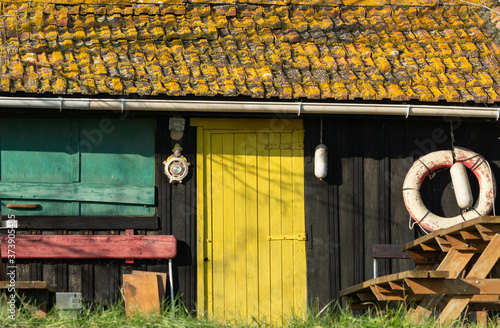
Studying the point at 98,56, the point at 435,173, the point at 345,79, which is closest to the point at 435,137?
the point at 435,173

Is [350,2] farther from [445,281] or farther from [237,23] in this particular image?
[445,281]

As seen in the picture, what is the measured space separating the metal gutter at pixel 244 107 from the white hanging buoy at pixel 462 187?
1.84 ft

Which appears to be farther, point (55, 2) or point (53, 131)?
point (55, 2)

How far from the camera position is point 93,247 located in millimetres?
8219

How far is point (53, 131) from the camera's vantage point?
8.42m

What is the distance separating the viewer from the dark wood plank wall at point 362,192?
8.56 meters

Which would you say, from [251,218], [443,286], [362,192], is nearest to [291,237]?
[251,218]

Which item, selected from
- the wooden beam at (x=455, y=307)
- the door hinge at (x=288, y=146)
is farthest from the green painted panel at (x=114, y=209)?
the wooden beam at (x=455, y=307)

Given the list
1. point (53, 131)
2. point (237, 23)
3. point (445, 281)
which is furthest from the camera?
point (237, 23)

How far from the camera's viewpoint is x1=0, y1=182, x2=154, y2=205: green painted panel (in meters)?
Answer: 8.29

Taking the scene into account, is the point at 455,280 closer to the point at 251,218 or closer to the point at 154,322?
the point at 154,322

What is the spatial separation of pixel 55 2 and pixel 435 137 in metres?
4.28

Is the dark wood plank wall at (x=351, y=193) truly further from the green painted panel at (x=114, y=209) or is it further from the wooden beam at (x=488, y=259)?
the wooden beam at (x=488, y=259)

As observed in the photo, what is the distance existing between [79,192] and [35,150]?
1.99ft
